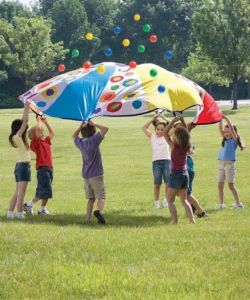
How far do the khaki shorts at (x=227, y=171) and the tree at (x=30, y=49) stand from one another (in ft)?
180

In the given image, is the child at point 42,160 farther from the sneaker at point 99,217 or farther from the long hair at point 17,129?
the sneaker at point 99,217

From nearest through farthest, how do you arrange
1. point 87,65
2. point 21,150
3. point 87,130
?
1. point 87,130
2. point 21,150
3. point 87,65

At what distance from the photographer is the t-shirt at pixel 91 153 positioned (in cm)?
924

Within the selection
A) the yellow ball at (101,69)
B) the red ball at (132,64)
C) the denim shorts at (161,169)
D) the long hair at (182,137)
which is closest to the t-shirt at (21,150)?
the yellow ball at (101,69)

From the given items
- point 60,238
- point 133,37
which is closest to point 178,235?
point 60,238

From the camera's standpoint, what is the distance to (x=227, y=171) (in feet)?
36.8

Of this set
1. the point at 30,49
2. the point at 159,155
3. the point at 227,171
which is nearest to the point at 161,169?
the point at 159,155

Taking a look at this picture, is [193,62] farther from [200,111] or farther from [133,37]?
[200,111]

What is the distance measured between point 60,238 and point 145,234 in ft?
3.82

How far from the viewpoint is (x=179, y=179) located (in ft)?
30.1

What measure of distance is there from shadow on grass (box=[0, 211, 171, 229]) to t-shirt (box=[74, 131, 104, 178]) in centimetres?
79

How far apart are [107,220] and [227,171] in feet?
8.76

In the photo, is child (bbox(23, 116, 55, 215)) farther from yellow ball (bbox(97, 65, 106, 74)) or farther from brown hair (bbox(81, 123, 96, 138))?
yellow ball (bbox(97, 65, 106, 74))

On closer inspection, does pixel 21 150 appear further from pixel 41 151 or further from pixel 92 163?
pixel 92 163
